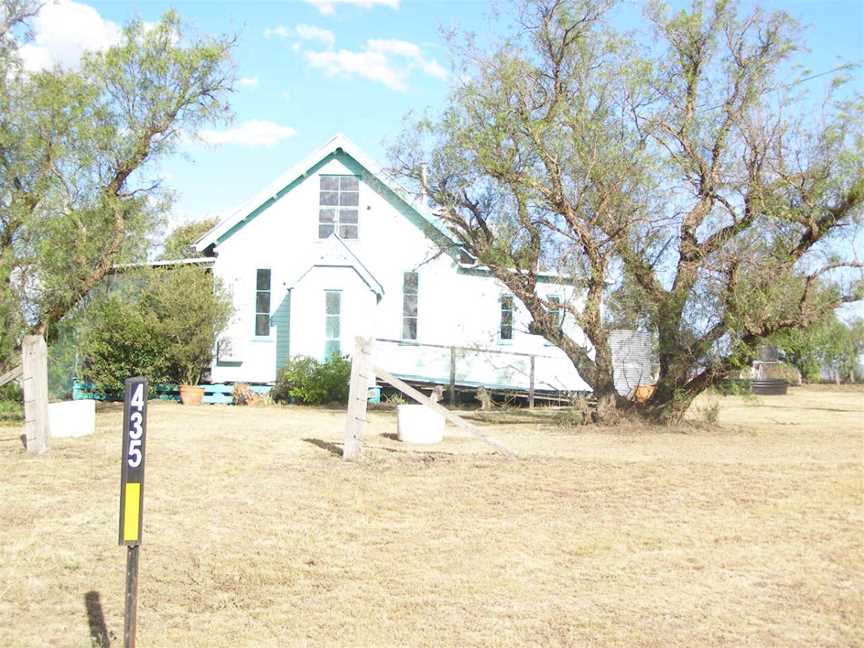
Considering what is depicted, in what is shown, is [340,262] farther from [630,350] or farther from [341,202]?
[630,350]

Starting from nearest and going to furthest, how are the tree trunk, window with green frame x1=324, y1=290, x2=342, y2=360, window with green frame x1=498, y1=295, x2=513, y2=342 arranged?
the tree trunk
window with green frame x1=498, y1=295, x2=513, y2=342
window with green frame x1=324, y1=290, x2=342, y2=360

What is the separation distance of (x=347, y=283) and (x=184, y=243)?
714 centimetres

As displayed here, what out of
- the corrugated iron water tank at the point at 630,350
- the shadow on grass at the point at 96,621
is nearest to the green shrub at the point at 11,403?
the corrugated iron water tank at the point at 630,350

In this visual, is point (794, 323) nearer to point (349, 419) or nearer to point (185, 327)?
point (349, 419)

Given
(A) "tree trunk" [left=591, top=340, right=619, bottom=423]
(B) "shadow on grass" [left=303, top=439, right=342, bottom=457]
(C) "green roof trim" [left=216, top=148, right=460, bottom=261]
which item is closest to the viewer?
(B) "shadow on grass" [left=303, top=439, right=342, bottom=457]

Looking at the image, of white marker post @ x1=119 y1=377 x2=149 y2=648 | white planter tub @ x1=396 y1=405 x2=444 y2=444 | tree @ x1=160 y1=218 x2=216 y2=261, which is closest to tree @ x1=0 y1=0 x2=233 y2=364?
tree @ x1=160 y1=218 x2=216 y2=261

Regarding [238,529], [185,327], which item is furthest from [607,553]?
[185,327]

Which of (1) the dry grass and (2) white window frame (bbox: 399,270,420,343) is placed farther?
(2) white window frame (bbox: 399,270,420,343)

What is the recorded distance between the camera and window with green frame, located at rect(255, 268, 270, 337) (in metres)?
23.0

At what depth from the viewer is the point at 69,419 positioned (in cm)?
1366

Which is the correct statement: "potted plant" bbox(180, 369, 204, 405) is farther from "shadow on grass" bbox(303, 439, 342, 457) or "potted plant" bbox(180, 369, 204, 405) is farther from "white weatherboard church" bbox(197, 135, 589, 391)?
"shadow on grass" bbox(303, 439, 342, 457)

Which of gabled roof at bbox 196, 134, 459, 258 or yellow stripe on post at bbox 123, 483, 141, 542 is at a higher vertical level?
gabled roof at bbox 196, 134, 459, 258

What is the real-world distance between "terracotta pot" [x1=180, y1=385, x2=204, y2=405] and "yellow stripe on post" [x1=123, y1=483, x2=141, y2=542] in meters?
17.0

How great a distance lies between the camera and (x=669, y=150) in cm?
1575
